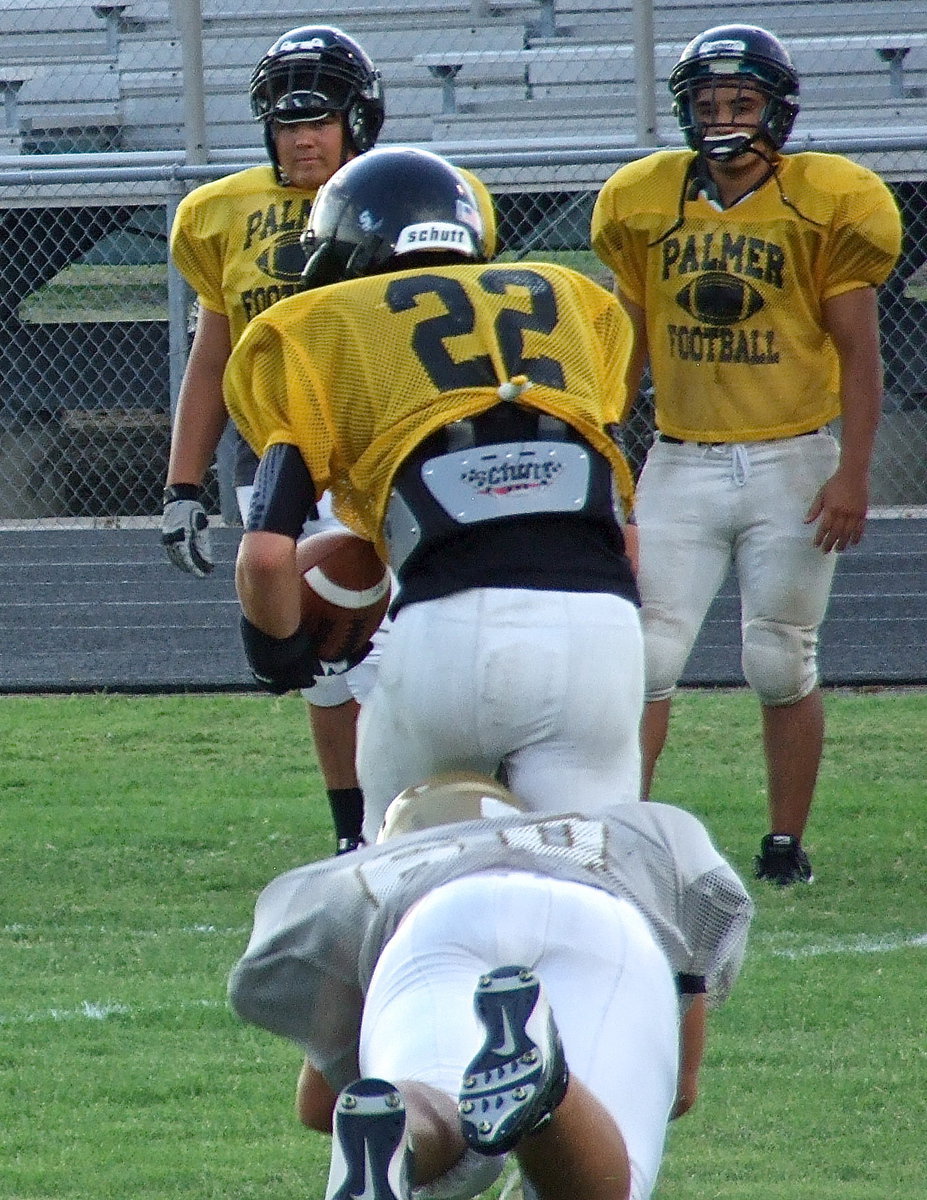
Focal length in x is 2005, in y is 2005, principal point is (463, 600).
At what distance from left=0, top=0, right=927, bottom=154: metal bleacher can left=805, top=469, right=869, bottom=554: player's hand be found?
6887 mm

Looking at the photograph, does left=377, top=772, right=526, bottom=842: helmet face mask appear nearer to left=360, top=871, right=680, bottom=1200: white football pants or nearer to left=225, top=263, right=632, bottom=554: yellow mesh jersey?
left=360, top=871, right=680, bottom=1200: white football pants

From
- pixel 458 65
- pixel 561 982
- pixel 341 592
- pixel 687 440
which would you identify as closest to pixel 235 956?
pixel 341 592

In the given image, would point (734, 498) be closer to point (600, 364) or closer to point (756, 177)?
point (756, 177)

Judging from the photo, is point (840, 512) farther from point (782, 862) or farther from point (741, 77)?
point (741, 77)

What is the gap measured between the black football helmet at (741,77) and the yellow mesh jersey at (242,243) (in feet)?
3.06

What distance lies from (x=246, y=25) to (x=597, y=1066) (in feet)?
38.4

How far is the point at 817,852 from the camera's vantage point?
16.4 feet

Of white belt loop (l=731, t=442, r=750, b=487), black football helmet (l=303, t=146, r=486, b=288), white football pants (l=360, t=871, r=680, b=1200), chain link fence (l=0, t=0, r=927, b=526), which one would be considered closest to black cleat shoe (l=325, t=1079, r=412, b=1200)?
white football pants (l=360, t=871, r=680, b=1200)

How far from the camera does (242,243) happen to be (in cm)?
473

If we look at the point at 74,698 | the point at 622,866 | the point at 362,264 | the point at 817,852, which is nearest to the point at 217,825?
the point at 817,852

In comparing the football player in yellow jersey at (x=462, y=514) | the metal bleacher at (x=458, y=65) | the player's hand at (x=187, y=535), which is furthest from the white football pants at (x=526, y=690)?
the metal bleacher at (x=458, y=65)

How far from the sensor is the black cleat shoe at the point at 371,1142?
69.9 inches

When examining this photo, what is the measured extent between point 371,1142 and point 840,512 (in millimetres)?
3077

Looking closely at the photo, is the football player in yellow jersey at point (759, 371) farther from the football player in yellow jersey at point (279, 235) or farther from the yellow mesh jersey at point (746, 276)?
the football player in yellow jersey at point (279, 235)
